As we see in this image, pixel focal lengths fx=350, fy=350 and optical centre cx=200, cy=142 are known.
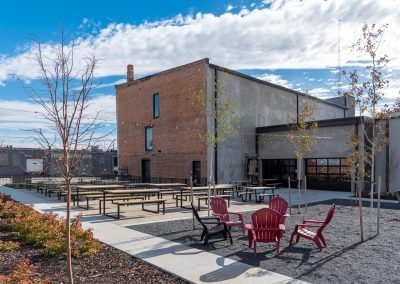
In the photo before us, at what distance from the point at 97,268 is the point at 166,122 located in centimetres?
2198

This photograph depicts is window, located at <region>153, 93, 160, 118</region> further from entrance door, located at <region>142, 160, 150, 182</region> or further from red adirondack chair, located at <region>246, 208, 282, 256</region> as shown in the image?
red adirondack chair, located at <region>246, 208, 282, 256</region>

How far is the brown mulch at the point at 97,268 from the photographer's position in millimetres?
5469

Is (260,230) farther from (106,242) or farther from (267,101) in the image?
(267,101)

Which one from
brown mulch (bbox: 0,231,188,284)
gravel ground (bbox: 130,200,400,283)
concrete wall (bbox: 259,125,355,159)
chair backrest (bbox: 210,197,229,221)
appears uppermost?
concrete wall (bbox: 259,125,355,159)

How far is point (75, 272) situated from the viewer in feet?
19.0

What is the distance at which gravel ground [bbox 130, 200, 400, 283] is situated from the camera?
18.8 ft

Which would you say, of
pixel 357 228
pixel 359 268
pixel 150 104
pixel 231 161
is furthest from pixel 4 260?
pixel 150 104

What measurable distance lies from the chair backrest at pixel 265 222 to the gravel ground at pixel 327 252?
0.34 metres

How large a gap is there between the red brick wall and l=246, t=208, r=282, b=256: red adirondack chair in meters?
14.3

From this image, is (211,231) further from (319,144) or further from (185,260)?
(319,144)

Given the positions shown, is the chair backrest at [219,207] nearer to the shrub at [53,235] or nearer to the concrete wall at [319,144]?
the shrub at [53,235]

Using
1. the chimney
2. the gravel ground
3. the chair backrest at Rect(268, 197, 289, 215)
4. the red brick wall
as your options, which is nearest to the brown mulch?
the gravel ground

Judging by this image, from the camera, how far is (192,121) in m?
24.9

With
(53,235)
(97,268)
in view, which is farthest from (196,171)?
(97,268)
